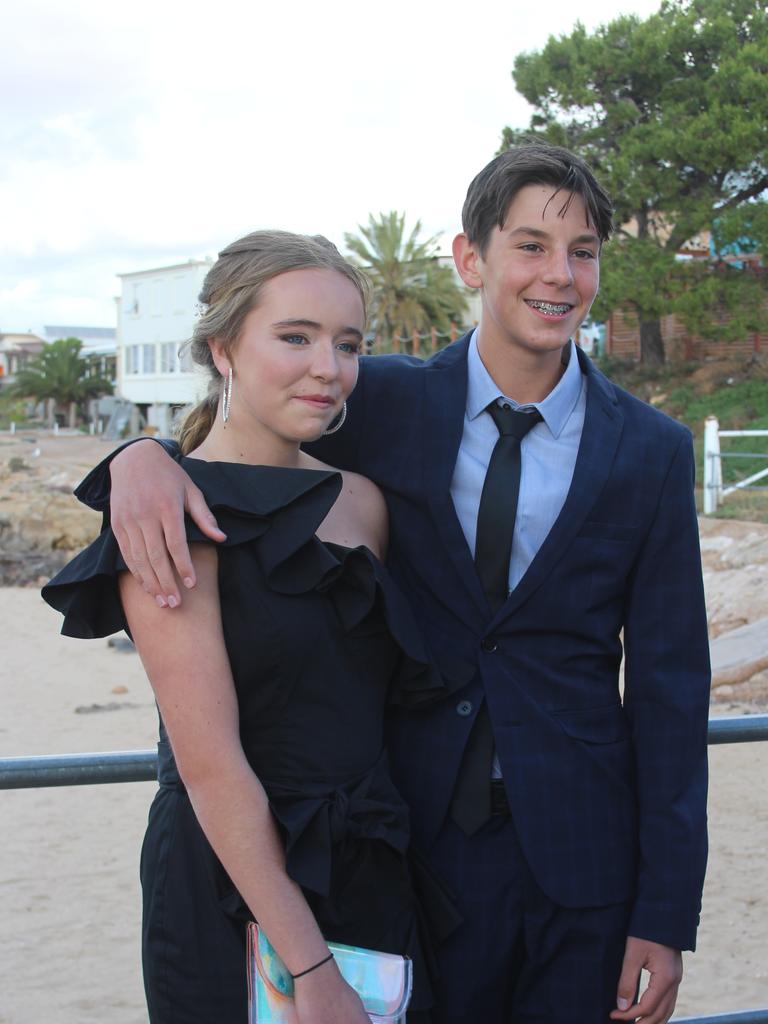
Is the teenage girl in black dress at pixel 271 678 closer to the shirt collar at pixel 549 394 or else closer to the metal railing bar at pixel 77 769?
the metal railing bar at pixel 77 769

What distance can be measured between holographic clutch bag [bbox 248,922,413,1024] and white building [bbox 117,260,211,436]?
46.2 meters

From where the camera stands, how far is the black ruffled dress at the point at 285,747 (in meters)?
1.88

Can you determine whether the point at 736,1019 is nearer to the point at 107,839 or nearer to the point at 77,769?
the point at 77,769

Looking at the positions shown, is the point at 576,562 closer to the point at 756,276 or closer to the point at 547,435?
the point at 547,435

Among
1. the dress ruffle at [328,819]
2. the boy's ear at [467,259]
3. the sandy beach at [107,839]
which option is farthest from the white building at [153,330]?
the dress ruffle at [328,819]

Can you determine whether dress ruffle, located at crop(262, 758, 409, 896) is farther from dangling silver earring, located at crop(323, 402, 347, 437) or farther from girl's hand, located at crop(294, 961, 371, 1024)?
dangling silver earring, located at crop(323, 402, 347, 437)

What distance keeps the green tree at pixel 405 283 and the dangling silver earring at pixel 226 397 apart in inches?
1385

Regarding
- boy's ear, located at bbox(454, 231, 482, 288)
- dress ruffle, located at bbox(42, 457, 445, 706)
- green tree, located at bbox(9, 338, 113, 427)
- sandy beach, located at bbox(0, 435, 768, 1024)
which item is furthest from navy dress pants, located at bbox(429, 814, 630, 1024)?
green tree, located at bbox(9, 338, 113, 427)

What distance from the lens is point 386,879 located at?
1.97 metres

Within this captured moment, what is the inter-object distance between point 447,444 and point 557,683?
538 millimetres

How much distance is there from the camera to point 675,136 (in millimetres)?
25109

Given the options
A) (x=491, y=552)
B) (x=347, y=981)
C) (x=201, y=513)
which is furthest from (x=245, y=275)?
(x=347, y=981)

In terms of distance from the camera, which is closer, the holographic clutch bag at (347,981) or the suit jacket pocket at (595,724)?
the holographic clutch bag at (347,981)

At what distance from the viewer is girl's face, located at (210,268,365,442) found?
6.63 ft
